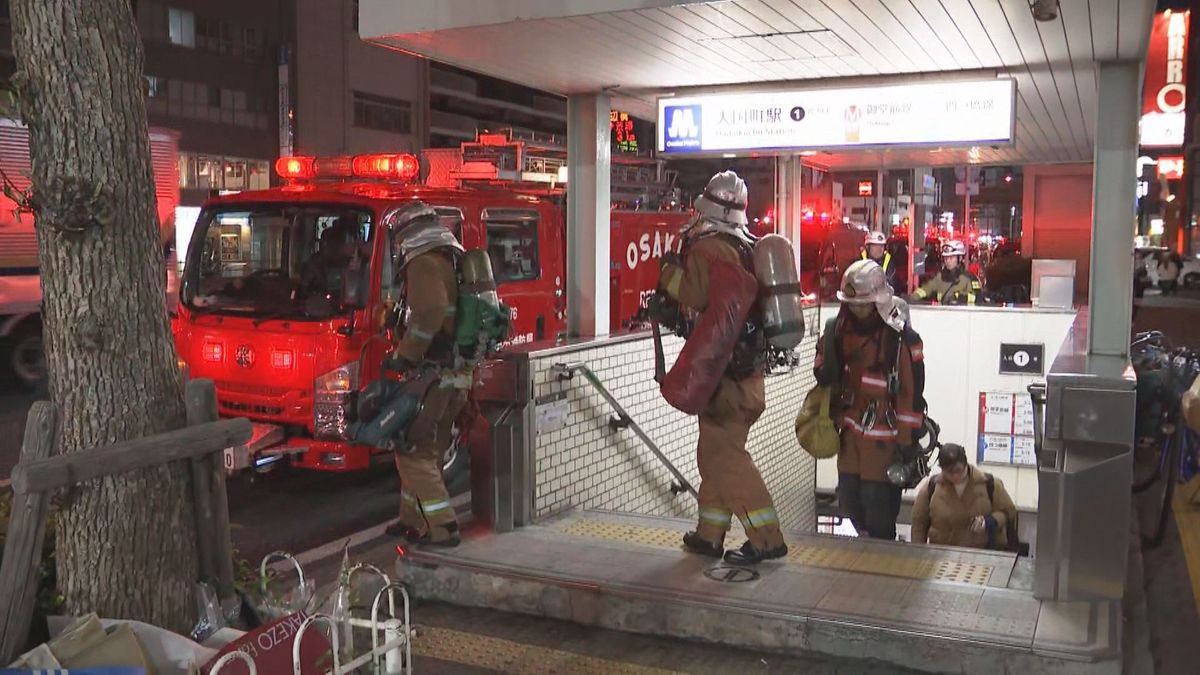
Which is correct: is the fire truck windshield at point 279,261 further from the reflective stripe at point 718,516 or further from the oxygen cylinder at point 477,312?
the reflective stripe at point 718,516

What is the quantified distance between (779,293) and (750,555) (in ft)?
4.48

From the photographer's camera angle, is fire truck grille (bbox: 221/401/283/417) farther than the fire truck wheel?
No

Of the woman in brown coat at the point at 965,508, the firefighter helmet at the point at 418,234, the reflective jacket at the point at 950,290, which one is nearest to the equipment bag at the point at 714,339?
the firefighter helmet at the point at 418,234

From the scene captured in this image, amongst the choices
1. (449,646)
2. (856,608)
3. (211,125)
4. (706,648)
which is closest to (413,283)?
(449,646)

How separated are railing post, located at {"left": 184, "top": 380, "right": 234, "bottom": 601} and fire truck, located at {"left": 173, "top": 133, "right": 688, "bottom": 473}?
2.41 meters

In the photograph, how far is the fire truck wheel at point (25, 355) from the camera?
1290 cm

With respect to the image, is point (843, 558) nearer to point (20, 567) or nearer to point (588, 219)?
point (588, 219)

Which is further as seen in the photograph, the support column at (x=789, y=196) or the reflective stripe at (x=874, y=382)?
the support column at (x=789, y=196)

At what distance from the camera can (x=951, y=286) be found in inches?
487

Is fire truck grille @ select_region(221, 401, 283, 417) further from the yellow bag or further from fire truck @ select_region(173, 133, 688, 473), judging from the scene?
the yellow bag

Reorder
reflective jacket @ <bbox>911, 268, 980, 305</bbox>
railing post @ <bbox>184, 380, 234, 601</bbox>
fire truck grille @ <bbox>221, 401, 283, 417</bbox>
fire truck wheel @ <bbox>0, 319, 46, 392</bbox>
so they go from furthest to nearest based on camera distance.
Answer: fire truck wheel @ <bbox>0, 319, 46, 392</bbox>
reflective jacket @ <bbox>911, 268, 980, 305</bbox>
fire truck grille @ <bbox>221, 401, 283, 417</bbox>
railing post @ <bbox>184, 380, 234, 601</bbox>

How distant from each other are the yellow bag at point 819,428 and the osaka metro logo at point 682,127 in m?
2.28

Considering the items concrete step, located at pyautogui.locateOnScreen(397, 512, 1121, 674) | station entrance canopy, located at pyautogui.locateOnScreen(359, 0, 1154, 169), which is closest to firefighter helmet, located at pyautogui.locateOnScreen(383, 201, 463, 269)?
station entrance canopy, located at pyautogui.locateOnScreen(359, 0, 1154, 169)

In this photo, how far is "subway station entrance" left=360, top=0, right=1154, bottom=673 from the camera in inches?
188
